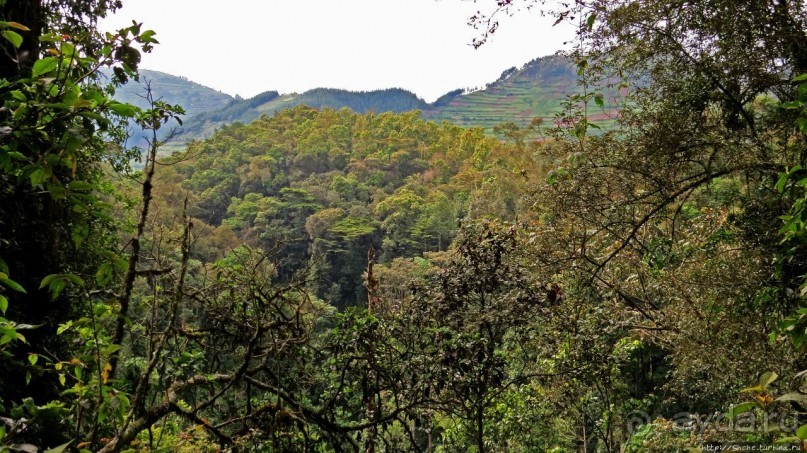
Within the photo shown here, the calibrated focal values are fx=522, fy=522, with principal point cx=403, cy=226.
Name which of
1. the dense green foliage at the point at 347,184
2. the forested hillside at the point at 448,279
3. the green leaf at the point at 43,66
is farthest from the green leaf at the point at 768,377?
the dense green foliage at the point at 347,184

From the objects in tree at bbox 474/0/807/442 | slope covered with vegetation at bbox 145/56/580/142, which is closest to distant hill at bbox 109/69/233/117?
slope covered with vegetation at bbox 145/56/580/142

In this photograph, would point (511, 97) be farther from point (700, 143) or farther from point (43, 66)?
point (43, 66)

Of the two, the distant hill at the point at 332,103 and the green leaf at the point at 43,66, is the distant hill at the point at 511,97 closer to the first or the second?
the distant hill at the point at 332,103

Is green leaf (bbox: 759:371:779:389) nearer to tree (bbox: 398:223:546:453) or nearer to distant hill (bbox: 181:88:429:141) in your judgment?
tree (bbox: 398:223:546:453)

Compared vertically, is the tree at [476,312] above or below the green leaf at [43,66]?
below

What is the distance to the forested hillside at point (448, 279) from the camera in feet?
4.26

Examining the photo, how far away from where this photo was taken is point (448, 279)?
4.45 m

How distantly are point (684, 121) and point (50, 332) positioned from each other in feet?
14.4

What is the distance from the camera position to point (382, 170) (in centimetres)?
4041

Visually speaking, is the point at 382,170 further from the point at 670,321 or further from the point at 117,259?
the point at 117,259

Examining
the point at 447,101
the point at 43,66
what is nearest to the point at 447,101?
the point at 447,101

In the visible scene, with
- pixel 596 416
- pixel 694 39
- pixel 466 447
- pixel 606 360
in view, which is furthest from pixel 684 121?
pixel 596 416

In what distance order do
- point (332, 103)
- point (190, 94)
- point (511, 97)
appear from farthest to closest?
point (190, 94) < point (332, 103) < point (511, 97)

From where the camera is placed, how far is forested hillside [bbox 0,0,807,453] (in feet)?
4.26
